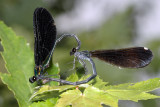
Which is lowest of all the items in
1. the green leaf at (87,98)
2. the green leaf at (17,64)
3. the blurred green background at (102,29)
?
the green leaf at (87,98)

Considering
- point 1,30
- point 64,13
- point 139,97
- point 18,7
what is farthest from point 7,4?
point 139,97

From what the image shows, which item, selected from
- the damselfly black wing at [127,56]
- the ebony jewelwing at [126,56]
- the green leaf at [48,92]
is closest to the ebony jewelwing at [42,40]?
the green leaf at [48,92]

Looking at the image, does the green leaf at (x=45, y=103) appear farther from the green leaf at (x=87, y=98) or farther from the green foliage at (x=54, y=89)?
the green leaf at (x=87, y=98)

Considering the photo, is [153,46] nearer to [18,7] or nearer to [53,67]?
[18,7]

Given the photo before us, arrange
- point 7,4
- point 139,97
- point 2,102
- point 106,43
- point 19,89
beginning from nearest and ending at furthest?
point 139,97 < point 19,89 < point 2,102 < point 7,4 < point 106,43

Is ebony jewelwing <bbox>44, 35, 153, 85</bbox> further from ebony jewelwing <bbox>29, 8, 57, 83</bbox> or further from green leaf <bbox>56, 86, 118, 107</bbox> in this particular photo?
green leaf <bbox>56, 86, 118, 107</bbox>

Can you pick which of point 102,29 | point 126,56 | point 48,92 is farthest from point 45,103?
point 102,29

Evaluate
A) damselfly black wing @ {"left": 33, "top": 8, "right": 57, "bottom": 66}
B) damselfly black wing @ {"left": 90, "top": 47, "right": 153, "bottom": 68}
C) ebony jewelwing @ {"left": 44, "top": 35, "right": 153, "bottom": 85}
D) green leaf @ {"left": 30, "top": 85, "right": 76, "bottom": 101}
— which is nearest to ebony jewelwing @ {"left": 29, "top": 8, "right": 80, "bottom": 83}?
damselfly black wing @ {"left": 33, "top": 8, "right": 57, "bottom": 66}
